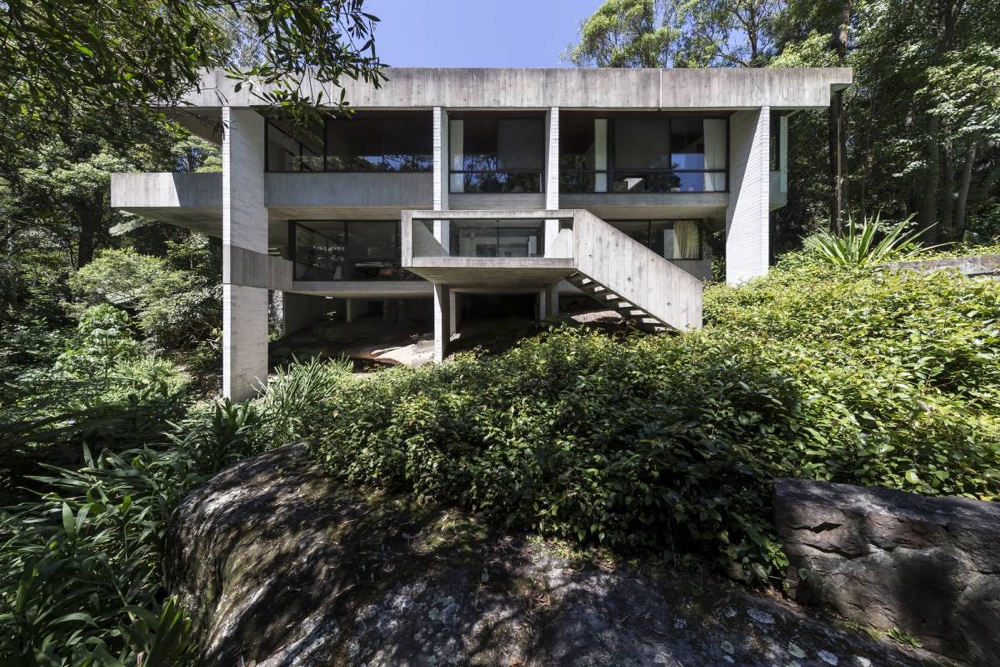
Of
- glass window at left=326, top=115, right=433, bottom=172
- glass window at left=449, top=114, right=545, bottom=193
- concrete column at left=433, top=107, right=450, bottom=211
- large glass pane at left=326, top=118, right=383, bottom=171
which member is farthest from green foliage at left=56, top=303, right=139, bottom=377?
glass window at left=449, top=114, right=545, bottom=193

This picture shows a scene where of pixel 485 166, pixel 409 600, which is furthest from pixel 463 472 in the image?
pixel 485 166

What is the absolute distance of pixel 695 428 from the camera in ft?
9.06

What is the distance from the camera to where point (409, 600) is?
2352mm

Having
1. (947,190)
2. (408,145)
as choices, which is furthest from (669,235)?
(947,190)

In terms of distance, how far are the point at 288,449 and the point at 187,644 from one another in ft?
6.57

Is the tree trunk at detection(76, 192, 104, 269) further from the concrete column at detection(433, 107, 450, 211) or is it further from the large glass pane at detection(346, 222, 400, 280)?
the concrete column at detection(433, 107, 450, 211)

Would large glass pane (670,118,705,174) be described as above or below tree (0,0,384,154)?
above

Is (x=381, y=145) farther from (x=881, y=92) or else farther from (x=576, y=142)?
(x=881, y=92)

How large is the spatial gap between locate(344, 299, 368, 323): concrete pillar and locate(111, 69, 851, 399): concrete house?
2995mm

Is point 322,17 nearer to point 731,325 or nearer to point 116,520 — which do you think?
point 116,520

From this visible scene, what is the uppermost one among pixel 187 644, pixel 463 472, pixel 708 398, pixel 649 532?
pixel 708 398

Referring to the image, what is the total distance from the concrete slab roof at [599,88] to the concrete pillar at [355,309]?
300 inches

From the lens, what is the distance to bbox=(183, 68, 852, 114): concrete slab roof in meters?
10.9

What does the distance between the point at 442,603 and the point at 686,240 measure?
13775 mm
